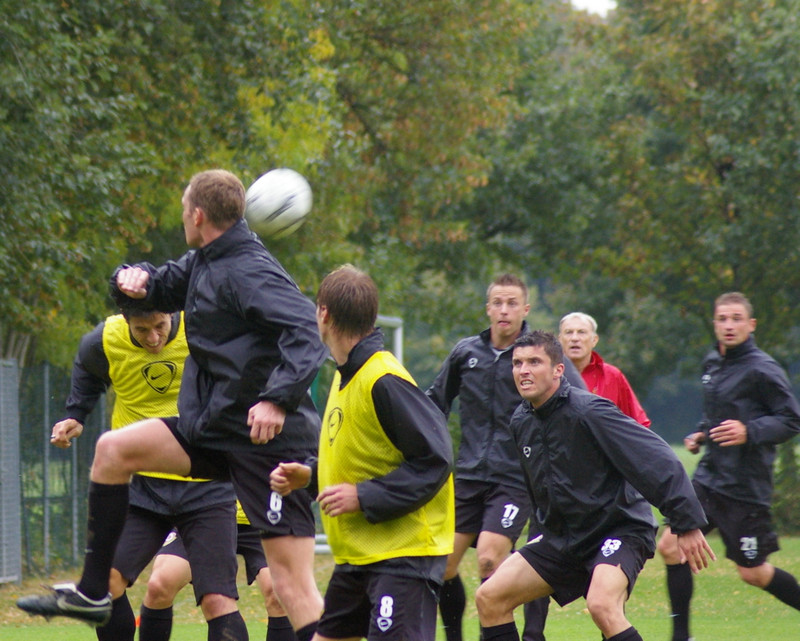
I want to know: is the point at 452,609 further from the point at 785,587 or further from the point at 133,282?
the point at 133,282

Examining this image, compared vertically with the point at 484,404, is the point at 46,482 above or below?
below

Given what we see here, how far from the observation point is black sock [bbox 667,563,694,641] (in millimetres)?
8742

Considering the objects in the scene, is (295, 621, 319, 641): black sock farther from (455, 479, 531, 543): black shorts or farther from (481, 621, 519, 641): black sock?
(455, 479, 531, 543): black shorts

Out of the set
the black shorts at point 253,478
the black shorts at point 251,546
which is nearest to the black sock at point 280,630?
the black shorts at point 251,546

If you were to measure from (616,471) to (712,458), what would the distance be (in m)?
3.19

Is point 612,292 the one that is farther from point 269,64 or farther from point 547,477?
point 547,477

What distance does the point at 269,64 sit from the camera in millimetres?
15867

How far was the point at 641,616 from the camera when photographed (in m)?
11.8

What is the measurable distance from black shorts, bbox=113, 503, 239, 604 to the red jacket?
319cm

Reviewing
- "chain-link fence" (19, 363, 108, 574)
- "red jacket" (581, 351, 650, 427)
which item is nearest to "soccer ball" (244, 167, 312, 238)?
"red jacket" (581, 351, 650, 427)

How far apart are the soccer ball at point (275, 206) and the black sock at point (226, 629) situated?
1.96 m

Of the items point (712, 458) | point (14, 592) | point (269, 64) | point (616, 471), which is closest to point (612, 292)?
point (269, 64)

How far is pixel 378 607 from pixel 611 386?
14.4 ft

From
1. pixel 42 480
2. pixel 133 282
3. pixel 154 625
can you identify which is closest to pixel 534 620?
pixel 154 625
